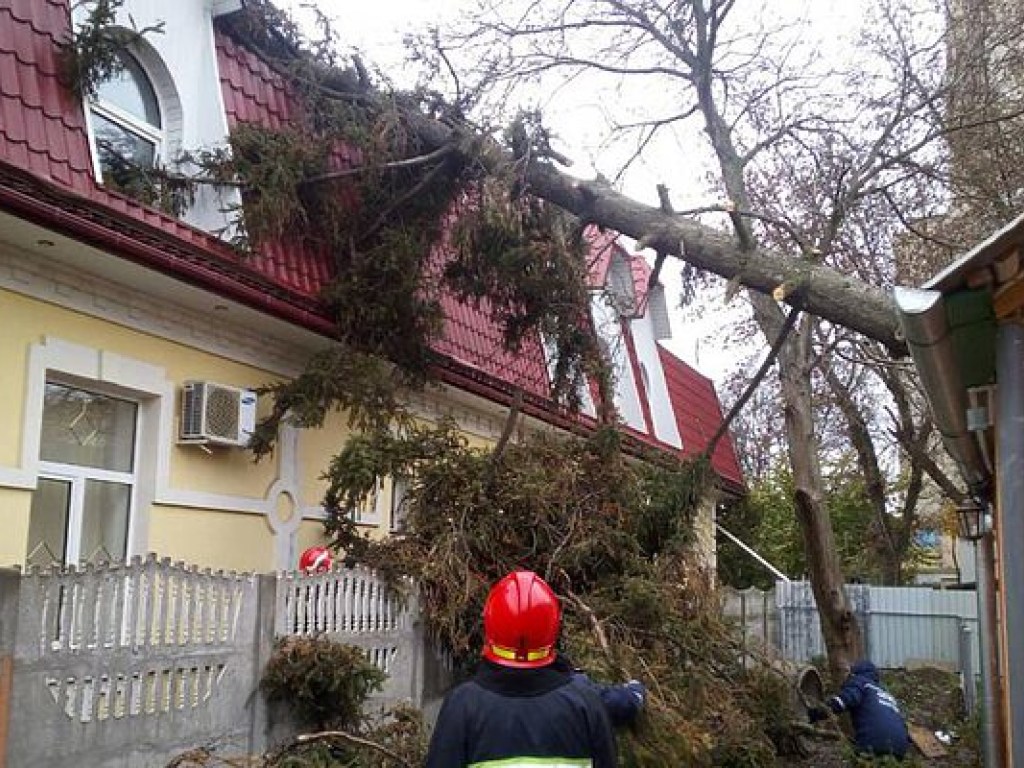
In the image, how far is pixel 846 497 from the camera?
27.0 metres

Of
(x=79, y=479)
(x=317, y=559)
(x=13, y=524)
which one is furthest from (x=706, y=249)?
(x=13, y=524)

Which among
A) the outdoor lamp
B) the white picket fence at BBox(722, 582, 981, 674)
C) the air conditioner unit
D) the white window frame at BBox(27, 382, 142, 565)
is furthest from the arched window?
the white picket fence at BBox(722, 582, 981, 674)

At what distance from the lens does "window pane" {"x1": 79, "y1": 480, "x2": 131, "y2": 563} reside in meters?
6.86

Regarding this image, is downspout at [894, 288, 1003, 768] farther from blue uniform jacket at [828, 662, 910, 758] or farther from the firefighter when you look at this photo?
the firefighter

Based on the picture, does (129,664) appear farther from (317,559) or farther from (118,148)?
(118,148)

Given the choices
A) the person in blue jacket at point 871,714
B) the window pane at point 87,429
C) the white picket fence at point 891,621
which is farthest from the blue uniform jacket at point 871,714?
the white picket fence at point 891,621

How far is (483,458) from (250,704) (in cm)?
255

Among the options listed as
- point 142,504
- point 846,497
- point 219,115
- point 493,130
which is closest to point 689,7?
point 493,130

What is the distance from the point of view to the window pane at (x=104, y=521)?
6.86 m

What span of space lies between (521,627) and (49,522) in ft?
15.1

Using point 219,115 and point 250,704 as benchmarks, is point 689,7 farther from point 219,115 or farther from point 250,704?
point 250,704

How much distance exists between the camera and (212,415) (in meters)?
7.46

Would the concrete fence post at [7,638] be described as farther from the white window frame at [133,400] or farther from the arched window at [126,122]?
the arched window at [126,122]

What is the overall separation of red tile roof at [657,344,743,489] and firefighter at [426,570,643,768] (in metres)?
15.8
